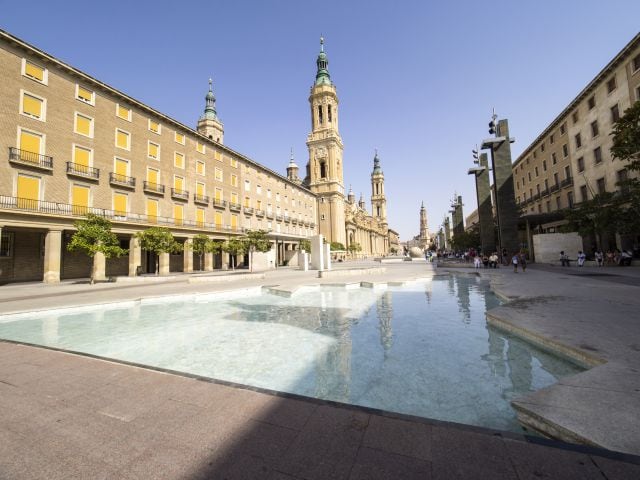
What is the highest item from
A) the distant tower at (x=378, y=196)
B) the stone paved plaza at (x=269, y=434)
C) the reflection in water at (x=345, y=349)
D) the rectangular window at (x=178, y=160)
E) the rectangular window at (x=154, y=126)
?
the distant tower at (x=378, y=196)

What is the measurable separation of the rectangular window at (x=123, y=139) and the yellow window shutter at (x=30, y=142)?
18.1 feet

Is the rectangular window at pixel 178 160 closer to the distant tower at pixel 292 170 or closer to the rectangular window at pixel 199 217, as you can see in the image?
the rectangular window at pixel 199 217

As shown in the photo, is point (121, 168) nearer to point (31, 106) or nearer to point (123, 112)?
point (123, 112)

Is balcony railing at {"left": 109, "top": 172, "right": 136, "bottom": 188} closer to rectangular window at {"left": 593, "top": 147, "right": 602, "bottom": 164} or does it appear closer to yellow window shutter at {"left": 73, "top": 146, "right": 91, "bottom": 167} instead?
yellow window shutter at {"left": 73, "top": 146, "right": 91, "bottom": 167}

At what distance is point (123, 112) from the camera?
1013 inches

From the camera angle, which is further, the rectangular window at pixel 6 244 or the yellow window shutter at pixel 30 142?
the rectangular window at pixel 6 244

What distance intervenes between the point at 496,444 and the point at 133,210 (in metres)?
30.0

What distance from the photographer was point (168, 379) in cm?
348

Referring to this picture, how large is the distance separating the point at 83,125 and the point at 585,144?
45192 mm

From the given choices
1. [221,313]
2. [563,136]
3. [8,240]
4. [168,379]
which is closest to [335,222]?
[563,136]

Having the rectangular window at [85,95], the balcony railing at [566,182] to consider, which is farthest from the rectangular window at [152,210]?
the balcony railing at [566,182]

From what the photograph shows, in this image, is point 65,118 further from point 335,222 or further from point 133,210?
point 335,222

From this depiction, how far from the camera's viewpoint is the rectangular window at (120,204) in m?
24.2

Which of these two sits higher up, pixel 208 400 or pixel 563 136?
pixel 563 136
